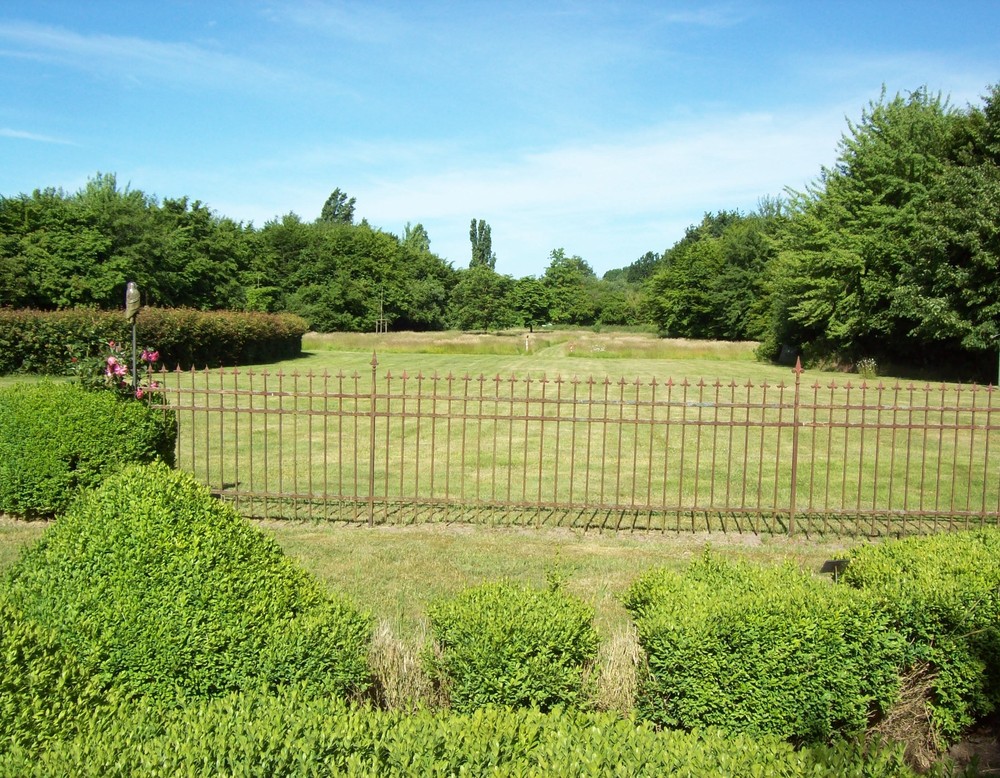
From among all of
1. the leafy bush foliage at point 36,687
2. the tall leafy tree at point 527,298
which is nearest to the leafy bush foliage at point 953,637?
the leafy bush foliage at point 36,687

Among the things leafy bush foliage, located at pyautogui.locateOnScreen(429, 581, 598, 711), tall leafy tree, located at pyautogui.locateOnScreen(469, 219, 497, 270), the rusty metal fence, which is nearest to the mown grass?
the rusty metal fence

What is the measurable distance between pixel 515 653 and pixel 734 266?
180 ft

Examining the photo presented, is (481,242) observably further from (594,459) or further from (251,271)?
(594,459)

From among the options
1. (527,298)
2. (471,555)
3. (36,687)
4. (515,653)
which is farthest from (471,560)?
(527,298)

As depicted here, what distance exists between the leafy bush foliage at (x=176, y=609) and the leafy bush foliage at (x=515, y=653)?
1.44ft

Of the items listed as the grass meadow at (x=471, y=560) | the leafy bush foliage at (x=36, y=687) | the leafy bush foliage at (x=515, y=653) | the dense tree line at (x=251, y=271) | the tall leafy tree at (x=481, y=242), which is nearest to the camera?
the leafy bush foliage at (x=36, y=687)

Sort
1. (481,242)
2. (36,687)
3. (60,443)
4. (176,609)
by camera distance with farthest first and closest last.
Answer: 1. (481,242)
2. (60,443)
3. (176,609)
4. (36,687)

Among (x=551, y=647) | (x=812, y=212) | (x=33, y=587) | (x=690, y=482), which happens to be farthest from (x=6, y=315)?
(x=812, y=212)

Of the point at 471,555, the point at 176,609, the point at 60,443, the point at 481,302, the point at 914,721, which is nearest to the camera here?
the point at 176,609

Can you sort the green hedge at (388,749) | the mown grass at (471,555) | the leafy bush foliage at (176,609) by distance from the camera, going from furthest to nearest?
the mown grass at (471,555) < the leafy bush foliage at (176,609) < the green hedge at (388,749)

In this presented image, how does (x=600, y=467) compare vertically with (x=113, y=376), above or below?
below

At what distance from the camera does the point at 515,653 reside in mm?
3660

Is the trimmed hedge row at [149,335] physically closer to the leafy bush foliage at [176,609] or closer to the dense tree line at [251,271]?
the dense tree line at [251,271]

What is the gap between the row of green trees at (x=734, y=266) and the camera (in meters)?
26.3
